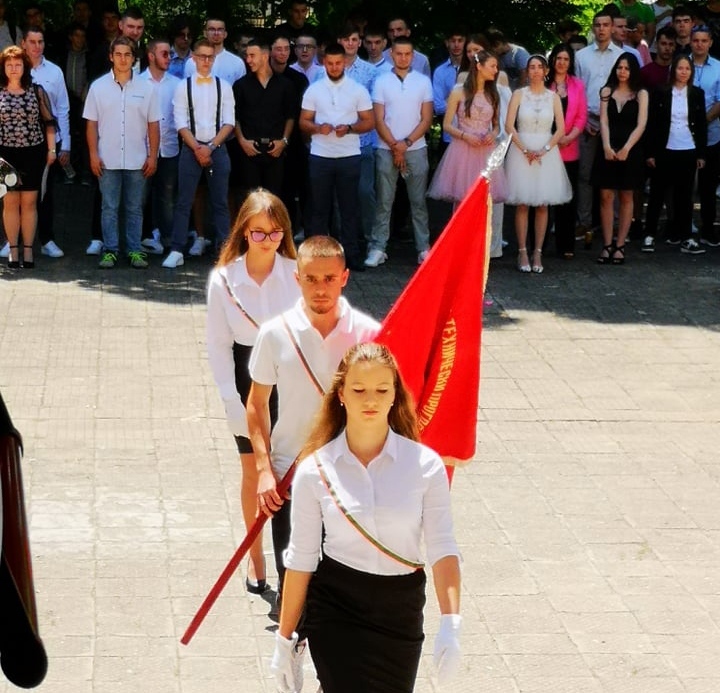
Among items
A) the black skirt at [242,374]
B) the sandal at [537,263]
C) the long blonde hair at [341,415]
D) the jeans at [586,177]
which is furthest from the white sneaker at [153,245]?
the long blonde hair at [341,415]

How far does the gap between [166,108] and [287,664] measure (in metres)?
10.6

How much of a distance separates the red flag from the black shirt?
896 cm

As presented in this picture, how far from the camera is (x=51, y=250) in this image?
1559 cm

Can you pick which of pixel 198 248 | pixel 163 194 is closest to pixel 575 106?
pixel 198 248

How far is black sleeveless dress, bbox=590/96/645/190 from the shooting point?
15.8 m

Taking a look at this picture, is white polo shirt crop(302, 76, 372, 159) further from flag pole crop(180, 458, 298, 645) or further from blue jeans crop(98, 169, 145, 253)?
flag pole crop(180, 458, 298, 645)

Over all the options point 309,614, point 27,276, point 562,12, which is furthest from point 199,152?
point 309,614

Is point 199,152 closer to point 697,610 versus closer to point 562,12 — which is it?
point 562,12

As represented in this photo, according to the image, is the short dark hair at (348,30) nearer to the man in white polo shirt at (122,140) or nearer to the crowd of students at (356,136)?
the crowd of students at (356,136)

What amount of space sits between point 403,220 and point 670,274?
10.2 feet

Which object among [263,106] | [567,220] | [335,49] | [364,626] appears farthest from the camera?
[567,220]

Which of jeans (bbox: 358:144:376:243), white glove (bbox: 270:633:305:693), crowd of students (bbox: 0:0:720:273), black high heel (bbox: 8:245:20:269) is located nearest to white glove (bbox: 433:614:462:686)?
white glove (bbox: 270:633:305:693)

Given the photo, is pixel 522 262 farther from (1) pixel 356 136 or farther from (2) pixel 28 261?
(2) pixel 28 261

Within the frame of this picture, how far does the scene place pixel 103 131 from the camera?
15.0 metres
